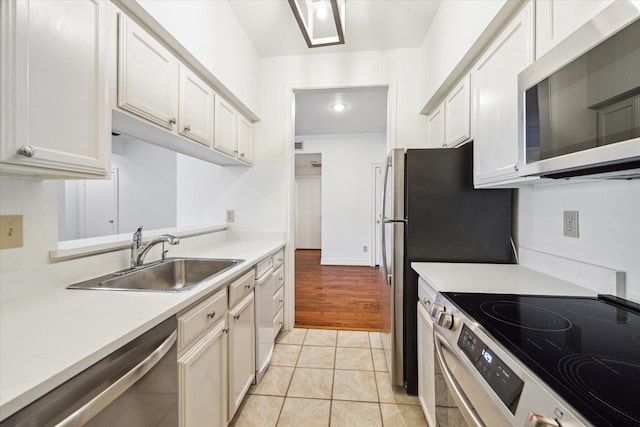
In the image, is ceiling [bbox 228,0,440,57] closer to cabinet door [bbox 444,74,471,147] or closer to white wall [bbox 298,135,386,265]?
cabinet door [bbox 444,74,471,147]

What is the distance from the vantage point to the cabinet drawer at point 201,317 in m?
0.97

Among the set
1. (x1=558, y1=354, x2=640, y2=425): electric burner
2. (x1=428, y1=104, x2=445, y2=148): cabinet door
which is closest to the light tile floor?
(x1=558, y1=354, x2=640, y2=425): electric burner

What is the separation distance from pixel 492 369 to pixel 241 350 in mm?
1266

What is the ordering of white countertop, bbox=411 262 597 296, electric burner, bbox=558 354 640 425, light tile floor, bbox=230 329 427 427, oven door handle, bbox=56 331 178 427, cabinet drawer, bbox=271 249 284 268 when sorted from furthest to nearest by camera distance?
cabinet drawer, bbox=271 249 284 268
light tile floor, bbox=230 329 427 427
white countertop, bbox=411 262 597 296
oven door handle, bbox=56 331 178 427
electric burner, bbox=558 354 640 425

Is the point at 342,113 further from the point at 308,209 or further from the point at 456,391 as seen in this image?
the point at 456,391

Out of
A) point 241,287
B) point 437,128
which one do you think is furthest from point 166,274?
point 437,128

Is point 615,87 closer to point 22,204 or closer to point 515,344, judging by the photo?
point 515,344

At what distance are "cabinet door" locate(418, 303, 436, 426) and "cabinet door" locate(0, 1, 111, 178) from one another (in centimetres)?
160

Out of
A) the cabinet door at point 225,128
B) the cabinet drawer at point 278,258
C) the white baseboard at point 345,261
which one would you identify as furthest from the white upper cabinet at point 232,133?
the white baseboard at point 345,261

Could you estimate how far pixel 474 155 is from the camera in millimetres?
1486

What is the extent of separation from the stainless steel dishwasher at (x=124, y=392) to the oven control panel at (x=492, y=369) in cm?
96

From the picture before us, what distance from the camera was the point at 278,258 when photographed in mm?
2311

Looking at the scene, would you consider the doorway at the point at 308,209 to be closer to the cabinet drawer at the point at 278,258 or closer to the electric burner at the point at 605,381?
the cabinet drawer at the point at 278,258

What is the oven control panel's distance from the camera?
59 centimetres
